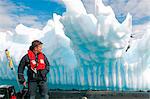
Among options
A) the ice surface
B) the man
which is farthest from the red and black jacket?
the ice surface

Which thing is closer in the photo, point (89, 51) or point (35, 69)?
point (35, 69)

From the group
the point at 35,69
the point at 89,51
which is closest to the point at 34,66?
the point at 35,69

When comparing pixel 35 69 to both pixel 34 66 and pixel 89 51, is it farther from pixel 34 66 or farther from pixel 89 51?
pixel 89 51

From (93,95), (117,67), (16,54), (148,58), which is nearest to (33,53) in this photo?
(93,95)

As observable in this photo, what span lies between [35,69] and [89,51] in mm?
27265

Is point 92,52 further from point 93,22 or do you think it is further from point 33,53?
point 33,53

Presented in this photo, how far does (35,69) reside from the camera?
8898 mm

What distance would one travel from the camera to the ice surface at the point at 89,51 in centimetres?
3525

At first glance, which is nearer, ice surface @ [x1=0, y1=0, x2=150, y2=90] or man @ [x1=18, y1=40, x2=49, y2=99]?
man @ [x1=18, y1=40, x2=49, y2=99]

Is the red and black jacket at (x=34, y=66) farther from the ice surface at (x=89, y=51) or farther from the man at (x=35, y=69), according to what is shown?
the ice surface at (x=89, y=51)

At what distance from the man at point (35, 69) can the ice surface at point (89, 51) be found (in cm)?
2535

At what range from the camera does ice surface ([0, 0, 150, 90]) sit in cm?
3525

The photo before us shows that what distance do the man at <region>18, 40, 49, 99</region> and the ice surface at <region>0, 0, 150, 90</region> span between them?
25.4 m

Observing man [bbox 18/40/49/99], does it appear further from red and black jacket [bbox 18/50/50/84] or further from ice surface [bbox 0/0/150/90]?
ice surface [bbox 0/0/150/90]
